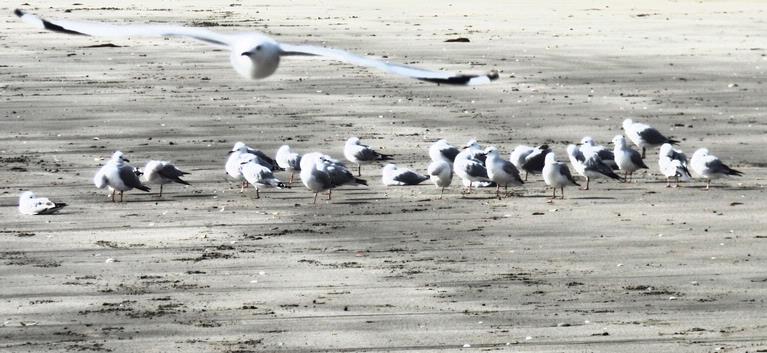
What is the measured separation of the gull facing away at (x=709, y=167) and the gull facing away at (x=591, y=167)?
0.93 meters

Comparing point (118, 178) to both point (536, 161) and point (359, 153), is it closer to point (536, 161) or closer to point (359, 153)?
point (359, 153)

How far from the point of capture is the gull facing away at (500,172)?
67.4 feet

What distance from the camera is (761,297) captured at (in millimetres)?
15672

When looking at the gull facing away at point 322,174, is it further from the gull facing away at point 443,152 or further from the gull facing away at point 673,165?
the gull facing away at point 673,165

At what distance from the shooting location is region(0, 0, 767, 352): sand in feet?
48.8

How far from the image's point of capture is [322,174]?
66.8 ft

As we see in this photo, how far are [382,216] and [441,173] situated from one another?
1285 millimetres

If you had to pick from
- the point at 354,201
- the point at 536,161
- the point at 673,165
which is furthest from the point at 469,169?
the point at 673,165

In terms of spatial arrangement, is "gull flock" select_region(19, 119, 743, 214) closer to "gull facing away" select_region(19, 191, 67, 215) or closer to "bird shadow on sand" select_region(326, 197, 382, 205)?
"gull facing away" select_region(19, 191, 67, 215)

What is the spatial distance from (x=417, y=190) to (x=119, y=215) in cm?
355

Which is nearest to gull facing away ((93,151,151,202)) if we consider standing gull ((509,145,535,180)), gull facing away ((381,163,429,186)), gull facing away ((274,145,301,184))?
gull facing away ((274,145,301,184))

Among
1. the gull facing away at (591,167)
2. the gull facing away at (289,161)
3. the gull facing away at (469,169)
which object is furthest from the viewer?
the gull facing away at (289,161)

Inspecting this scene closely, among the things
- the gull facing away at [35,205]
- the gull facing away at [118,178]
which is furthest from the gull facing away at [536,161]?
the gull facing away at [35,205]

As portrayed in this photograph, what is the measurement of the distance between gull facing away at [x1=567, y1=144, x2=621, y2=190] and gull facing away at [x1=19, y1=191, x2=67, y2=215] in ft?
19.6
